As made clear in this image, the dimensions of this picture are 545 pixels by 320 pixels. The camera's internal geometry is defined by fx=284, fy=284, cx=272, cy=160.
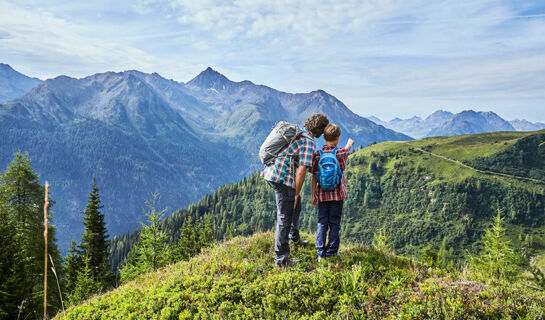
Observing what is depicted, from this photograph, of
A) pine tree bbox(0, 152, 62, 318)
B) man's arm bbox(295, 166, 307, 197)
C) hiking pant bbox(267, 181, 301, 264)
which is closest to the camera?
man's arm bbox(295, 166, 307, 197)

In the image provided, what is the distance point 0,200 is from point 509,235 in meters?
250

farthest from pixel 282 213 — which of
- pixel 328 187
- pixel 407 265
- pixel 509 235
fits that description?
pixel 509 235

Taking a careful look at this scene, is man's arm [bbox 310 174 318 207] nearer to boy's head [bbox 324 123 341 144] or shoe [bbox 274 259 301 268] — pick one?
boy's head [bbox 324 123 341 144]

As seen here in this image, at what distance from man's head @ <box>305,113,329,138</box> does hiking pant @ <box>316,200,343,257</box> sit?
1.93 meters

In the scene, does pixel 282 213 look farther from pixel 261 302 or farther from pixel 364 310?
pixel 364 310

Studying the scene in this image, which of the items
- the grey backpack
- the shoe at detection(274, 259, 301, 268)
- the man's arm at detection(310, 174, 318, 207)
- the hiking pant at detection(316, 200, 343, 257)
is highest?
the grey backpack

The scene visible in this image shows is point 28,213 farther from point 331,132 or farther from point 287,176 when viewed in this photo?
point 331,132

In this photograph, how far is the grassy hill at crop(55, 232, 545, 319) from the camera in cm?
513

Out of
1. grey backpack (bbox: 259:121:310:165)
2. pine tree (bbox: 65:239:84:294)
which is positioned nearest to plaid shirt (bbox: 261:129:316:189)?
grey backpack (bbox: 259:121:310:165)

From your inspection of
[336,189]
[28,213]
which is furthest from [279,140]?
[28,213]

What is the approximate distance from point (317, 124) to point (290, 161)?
1272 millimetres

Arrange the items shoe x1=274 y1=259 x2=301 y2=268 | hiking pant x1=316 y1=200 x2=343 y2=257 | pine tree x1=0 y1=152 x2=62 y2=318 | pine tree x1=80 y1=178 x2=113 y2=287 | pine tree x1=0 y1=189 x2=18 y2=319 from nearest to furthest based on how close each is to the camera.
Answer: shoe x1=274 y1=259 x2=301 y2=268 → hiking pant x1=316 y1=200 x2=343 y2=257 → pine tree x1=0 y1=189 x2=18 y2=319 → pine tree x1=0 y1=152 x2=62 y2=318 → pine tree x1=80 y1=178 x2=113 y2=287

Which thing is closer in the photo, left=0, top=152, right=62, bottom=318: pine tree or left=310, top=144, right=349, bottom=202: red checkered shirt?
left=310, top=144, right=349, bottom=202: red checkered shirt

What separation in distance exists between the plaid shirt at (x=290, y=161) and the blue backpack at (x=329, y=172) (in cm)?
45
